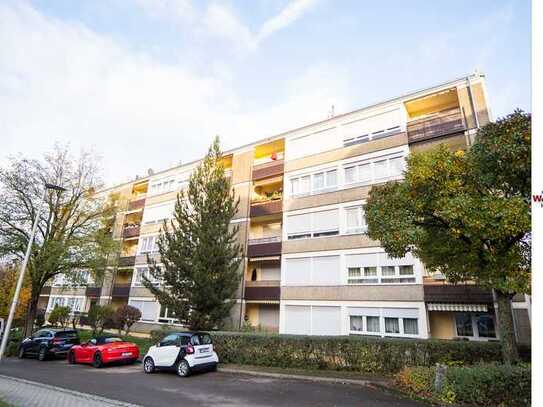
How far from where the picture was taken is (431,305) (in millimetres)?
17719

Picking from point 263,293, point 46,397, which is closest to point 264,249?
point 263,293

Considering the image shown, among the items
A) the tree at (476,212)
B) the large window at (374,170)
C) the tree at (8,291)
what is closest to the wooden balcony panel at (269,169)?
the large window at (374,170)

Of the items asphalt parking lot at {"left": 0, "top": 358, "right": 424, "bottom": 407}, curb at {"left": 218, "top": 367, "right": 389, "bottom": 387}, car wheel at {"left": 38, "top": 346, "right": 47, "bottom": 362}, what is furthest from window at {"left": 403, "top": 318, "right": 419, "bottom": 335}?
car wheel at {"left": 38, "top": 346, "right": 47, "bottom": 362}

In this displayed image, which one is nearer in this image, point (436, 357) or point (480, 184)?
point (480, 184)

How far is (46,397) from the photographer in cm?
1019

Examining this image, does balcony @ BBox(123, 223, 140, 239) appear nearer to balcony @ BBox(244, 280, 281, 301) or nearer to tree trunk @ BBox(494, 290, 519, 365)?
balcony @ BBox(244, 280, 281, 301)

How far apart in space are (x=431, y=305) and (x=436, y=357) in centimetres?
655

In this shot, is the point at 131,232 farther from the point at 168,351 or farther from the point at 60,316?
the point at 168,351

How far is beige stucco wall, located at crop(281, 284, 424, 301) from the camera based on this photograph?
1842 centimetres

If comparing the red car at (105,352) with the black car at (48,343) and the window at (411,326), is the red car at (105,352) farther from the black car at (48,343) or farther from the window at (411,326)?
the window at (411,326)

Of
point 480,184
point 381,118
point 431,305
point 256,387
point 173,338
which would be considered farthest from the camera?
point 381,118

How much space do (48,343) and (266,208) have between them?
16.2m

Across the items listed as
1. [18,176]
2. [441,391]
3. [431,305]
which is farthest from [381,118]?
[18,176]
